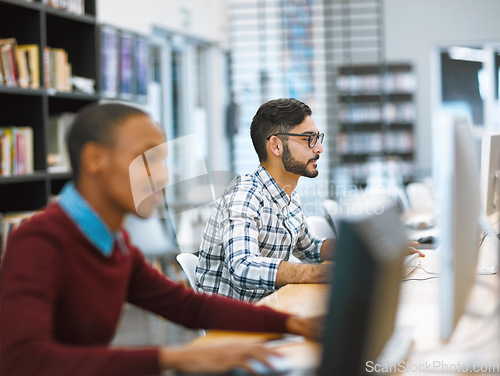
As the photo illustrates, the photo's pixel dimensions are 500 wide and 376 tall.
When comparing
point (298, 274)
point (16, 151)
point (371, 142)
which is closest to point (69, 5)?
point (16, 151)

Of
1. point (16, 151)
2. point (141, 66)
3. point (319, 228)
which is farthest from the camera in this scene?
point (141, 66)

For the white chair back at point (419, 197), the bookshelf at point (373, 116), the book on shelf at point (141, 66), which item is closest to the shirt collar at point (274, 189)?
the book on shelf at point (141, 66)

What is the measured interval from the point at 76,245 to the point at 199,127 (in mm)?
5211

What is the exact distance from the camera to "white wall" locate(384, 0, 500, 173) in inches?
307

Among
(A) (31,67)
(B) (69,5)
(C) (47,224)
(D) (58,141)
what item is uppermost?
(B) (69,5)

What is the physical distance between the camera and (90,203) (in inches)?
40.3

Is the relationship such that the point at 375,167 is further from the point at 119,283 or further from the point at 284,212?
the point at 119,283

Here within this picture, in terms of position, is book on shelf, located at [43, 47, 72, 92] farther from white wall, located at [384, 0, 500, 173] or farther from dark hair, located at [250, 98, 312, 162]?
white wall, located at [384, 0, 500, 173]

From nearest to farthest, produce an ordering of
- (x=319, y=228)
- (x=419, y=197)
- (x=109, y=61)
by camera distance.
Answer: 1. (x=319, y=228)
2. (x=109, y=61)
3. (x=419, y=197)

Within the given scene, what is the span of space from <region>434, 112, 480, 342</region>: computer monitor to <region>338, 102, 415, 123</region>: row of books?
258 inches

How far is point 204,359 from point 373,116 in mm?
7198

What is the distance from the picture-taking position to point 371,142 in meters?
7.75

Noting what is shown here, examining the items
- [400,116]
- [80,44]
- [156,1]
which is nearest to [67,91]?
[80,44]

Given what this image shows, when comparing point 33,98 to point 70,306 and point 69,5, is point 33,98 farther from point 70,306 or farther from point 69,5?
point 70,306
